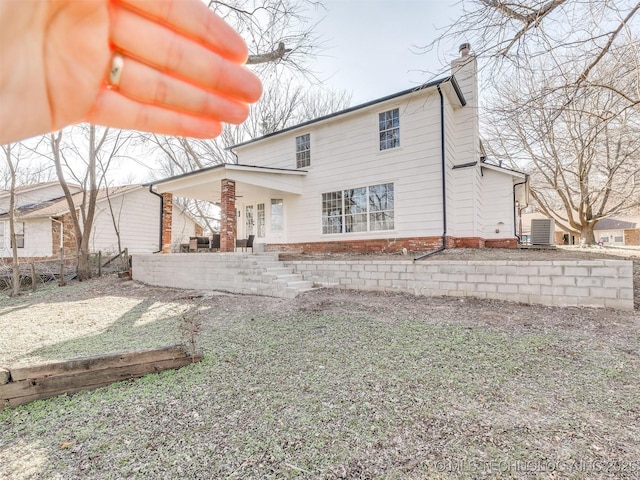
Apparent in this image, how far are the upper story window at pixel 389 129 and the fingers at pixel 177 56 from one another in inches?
376

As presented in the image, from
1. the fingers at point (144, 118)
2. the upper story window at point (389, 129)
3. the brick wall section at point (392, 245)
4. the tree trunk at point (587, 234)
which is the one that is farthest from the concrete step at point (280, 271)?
the tree trunk at point (587, 234)

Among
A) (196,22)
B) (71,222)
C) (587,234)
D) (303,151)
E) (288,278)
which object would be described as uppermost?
(303,151)

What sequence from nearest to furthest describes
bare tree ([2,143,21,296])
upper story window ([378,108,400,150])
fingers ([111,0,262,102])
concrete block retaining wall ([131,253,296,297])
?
fingers ([111,0,262,102]) < concrete block retaining wall ([131,253,296,297]) < upper story window ([378,108,400,150]) < bare tree ([2,143,21,296])

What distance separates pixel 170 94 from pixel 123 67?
123 millimetres

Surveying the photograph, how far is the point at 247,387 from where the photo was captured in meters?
3.13

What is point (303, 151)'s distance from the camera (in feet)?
38.8

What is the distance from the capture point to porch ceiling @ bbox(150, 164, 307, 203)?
9.62m

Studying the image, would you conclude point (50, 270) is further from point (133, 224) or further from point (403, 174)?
point (403, 174)

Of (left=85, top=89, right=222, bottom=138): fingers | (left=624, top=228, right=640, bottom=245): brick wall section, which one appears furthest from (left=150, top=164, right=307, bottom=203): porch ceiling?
(left=624, top=228, right=640, bottom=245): brick wall section

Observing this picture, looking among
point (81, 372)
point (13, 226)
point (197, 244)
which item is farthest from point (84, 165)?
point (81, 372)

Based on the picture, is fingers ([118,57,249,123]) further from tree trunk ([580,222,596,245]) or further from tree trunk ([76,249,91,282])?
tree trunk ([580,222,596,245])

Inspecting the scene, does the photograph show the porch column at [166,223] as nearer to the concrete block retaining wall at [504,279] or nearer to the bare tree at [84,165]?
the bare tree at [84,165]

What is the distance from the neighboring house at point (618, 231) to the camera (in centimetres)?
3064

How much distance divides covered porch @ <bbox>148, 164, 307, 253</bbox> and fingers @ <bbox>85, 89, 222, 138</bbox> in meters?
8.58
